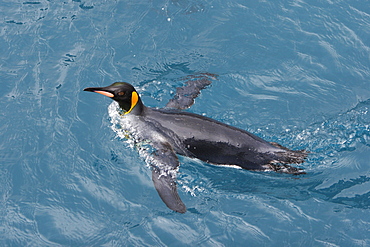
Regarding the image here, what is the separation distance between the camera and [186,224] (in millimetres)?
7621

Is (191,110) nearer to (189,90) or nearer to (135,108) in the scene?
(189,90)

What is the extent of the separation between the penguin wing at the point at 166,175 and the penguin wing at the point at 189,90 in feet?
4.17

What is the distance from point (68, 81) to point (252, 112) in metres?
4.50

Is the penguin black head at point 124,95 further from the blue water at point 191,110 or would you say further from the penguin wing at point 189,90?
the penguin wing at point 189,90

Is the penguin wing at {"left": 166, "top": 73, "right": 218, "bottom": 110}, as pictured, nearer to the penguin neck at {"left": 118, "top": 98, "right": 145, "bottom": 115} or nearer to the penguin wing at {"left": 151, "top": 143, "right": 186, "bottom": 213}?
the penguin neck at {"left": 118, "top": 98, "right": 145, "bottom": 115}

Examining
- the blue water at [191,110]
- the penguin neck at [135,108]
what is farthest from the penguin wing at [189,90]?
the penguin neck at [135,108]

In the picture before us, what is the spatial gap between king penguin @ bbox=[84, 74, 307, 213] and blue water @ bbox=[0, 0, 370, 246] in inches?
10.6

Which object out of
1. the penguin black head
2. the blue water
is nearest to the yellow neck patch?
the penguin black head

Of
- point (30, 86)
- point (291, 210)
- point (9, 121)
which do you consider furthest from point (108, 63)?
point (291, 210)

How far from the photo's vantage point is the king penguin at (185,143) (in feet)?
26.3

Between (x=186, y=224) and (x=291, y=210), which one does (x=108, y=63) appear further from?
(x=291, y=210)

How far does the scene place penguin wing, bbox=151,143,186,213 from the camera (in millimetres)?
7625

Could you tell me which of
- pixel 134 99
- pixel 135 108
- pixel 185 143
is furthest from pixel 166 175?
pixel 134 99

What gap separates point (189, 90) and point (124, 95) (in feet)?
6.19
